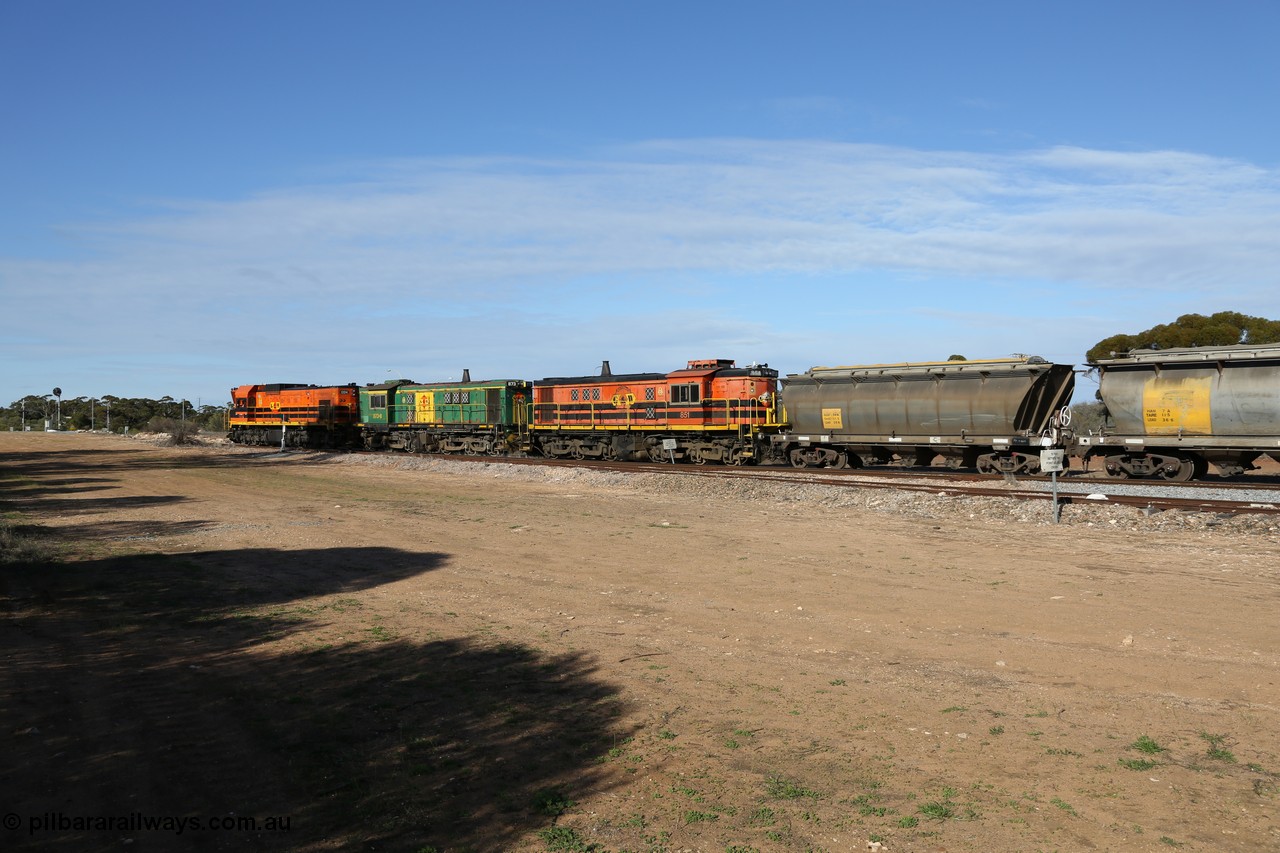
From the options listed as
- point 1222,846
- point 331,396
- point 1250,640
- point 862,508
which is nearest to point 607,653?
point 1222,846

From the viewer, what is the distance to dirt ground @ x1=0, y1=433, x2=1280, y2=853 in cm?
572

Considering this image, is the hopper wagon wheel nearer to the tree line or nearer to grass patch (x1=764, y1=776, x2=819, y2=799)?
grass patch (x1=764, y1=776, x2=819, y2=799)

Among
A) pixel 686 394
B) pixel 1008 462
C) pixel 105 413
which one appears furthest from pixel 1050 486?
pixel 105 413

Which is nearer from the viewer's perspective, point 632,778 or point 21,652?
point 632,778

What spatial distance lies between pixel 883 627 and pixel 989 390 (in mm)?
18329

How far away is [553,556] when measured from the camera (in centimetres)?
1556

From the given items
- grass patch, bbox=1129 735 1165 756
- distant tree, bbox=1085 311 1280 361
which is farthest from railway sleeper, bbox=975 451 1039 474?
grass patch, bbox=1129 735 1165 756

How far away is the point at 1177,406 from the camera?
928 inches

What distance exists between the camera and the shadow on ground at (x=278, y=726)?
5.58 metres

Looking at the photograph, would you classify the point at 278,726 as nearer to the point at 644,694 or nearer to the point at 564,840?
the point at 564,840

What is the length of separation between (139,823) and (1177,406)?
2483cm

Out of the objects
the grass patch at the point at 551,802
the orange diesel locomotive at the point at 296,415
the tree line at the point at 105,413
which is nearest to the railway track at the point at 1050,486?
the grass patch at the point at 551,802

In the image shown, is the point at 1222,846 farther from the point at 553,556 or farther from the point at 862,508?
the point at 862,508

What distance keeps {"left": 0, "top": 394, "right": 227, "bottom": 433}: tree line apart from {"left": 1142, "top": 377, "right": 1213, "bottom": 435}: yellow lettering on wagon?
87.4 meters
